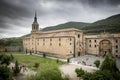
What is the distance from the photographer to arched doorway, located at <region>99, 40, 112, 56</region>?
37406 millimetres

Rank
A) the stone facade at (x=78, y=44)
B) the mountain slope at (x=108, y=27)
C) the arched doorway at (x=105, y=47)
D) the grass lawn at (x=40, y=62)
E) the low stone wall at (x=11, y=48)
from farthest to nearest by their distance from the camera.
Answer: the mountain slope at (x=108, y=27) < the low stone wall at (x=11, y=48) < the arched doorway at (x=105, y=47) < the stone facade at (x=78, y=44) < the grass lawn at (x=40, y=62)

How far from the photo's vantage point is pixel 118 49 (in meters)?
35.2

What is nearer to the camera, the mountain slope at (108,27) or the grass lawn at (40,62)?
the grass lawn at (40,62)

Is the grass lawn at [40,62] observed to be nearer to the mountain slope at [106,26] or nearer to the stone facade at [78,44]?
the stone facade at [78,44]

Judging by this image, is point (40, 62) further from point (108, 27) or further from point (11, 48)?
point (108, 27)

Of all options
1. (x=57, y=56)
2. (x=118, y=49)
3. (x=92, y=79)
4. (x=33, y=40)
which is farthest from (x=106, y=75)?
(x=33, y=40)

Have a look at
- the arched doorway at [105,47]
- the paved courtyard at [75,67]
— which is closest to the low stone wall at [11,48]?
the paved courtyard at [75,67]

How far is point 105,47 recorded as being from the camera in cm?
3819

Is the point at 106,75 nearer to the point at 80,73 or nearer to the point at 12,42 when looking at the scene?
the point at 80,73

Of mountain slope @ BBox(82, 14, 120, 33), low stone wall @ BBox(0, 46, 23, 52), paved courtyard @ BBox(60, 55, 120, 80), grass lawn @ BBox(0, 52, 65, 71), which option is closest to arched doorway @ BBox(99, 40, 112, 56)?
paved courtyard @ BBox(60, 55, 120, 80)

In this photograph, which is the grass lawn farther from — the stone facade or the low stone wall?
the low stone wall

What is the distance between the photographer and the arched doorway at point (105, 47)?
3741 centimetres

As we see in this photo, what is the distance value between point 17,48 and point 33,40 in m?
13.9

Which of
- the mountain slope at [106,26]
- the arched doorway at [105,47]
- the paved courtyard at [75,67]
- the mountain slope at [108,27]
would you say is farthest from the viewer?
the mountain slope at [106,26]
